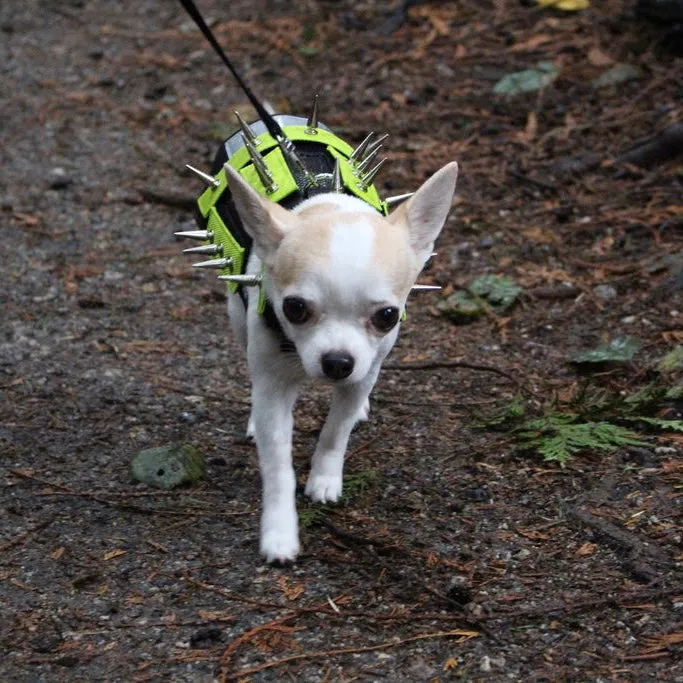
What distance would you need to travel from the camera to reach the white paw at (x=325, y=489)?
4379mm

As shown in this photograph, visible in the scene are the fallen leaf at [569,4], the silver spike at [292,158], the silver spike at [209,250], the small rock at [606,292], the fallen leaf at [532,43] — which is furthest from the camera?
the fallen leaf at [569,4]

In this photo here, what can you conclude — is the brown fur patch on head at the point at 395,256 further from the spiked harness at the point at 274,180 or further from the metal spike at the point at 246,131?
the metal spike at the point at 246,131

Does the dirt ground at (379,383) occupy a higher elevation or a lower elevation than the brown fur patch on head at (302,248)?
lower

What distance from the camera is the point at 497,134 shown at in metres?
7.88

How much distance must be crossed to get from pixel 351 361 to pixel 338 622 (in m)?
0.80

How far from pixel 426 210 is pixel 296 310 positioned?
62cm

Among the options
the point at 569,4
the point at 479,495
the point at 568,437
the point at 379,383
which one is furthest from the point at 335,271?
the point at 569,4

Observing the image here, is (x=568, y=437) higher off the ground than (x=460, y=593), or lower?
lower

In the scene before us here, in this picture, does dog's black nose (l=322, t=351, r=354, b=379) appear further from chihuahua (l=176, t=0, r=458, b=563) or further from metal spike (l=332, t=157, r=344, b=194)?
metal spike (l=332, t=157, r=344, b=194)

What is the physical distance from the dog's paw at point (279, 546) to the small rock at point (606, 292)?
8.81 ft

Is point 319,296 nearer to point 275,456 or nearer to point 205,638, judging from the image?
point 275,456

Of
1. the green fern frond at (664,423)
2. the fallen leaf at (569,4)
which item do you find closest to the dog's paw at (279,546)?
the green fern frond at (664,423)

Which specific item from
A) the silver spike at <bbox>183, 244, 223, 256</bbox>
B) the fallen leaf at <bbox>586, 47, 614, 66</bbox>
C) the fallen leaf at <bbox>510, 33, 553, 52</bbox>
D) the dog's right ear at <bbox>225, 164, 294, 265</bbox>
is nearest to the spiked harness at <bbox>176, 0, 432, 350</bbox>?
the silver spike at <bbox>183, 244, 223, 256</bbox>

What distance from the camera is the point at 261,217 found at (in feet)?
12.2
